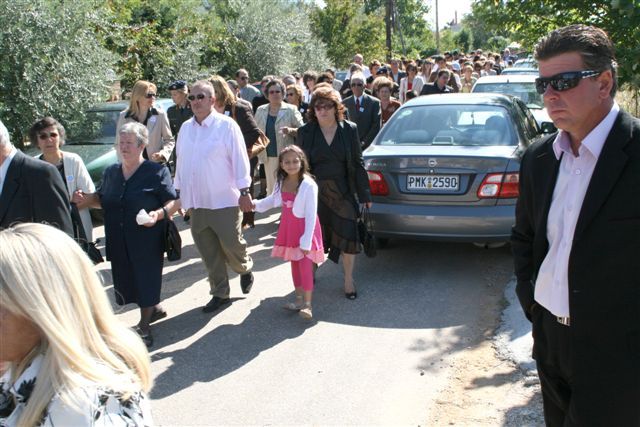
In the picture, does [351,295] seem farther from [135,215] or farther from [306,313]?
[135,215]

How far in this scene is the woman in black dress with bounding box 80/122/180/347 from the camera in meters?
5.15

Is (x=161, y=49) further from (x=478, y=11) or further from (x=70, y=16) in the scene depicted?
(x=478, y=11)

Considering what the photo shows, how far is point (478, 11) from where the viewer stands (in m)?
9.30

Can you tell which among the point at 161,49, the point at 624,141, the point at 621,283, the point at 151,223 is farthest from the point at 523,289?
the point at 161,49

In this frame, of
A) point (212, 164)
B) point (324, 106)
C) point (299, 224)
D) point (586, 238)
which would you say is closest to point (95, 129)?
point (212, 164)

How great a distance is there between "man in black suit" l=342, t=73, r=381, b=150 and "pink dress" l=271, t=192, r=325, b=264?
3.36 meters

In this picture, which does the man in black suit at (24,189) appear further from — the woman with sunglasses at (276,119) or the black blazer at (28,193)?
the woman with sunglasses at (276,119)

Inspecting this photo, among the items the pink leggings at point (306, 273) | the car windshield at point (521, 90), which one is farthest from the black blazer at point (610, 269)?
the car windshield at point (521, 90)

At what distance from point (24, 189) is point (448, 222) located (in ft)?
12.3

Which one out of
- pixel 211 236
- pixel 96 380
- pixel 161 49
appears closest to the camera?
pixel 96 380

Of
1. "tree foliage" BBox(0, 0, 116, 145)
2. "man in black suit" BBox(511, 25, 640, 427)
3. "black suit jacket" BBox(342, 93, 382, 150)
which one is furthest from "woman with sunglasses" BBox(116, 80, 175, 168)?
"man in black suit" BBox(511, 25, 640, 427)

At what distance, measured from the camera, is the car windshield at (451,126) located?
680 cm

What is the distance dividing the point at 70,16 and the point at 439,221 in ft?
28.7

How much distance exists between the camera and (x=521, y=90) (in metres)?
11.8
